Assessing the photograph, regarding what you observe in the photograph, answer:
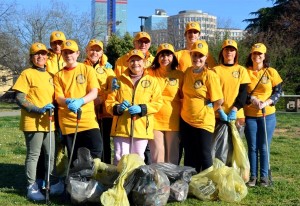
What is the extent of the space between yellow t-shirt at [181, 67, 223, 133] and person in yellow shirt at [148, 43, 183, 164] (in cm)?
19

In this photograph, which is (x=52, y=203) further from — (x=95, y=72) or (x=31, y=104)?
(x=95, y=72)

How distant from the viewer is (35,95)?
18.9 feet

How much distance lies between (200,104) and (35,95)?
203 cm

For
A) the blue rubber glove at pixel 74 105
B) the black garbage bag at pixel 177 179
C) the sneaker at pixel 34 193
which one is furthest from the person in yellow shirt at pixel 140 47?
the sneaker at pixel 34 193

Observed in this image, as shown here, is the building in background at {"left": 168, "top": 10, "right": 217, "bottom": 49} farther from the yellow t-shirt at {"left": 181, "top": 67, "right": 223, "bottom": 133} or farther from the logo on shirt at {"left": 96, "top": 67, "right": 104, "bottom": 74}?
the yellow t-shirt at {"left": 181, "top": 67, "right": 223, "bottom": 133}

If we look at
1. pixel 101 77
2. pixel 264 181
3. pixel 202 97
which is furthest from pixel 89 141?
pixel 264 181

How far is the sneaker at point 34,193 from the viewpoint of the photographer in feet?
18.7

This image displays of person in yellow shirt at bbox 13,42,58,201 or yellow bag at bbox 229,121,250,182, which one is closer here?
person in yellow shirt at bbox 13,42,58,201

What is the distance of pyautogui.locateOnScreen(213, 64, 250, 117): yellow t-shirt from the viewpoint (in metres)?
6.05

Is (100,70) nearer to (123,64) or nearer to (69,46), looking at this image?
(123,64)

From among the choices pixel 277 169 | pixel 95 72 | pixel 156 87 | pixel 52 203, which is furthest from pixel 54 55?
pixel 277 169

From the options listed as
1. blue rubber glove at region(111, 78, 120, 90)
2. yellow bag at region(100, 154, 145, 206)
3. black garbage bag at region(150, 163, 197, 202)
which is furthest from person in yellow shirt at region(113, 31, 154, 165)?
yellow bag at region(100, 154, 145, 206)

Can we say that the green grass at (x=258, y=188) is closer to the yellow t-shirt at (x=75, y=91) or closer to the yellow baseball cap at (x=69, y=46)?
the yellow t-shirt at (x=75, y=91)

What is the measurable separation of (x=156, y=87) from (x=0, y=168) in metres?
3.59
